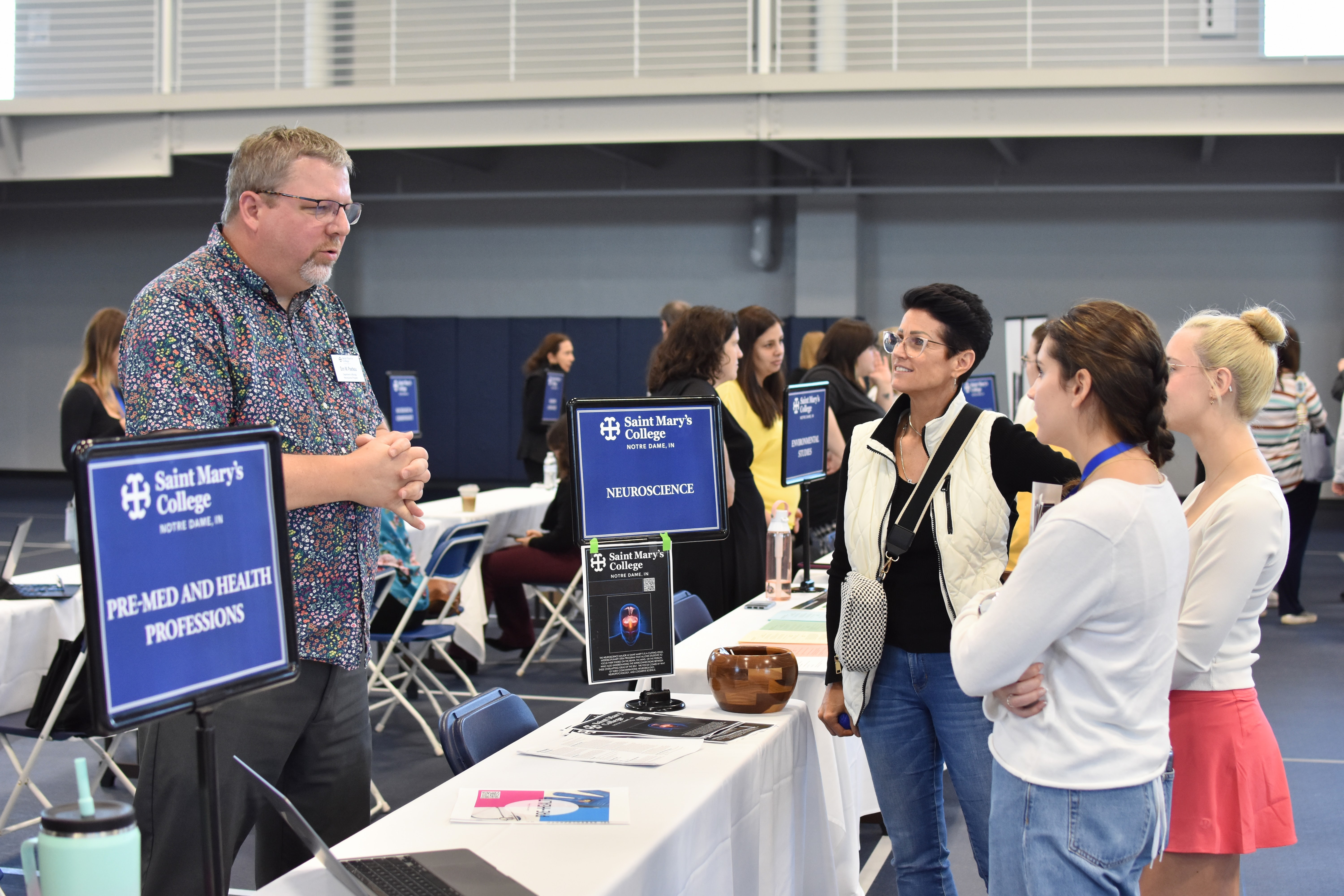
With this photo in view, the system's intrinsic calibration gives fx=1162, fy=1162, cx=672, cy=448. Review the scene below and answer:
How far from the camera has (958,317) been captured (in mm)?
2393

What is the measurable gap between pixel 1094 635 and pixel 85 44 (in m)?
10.8

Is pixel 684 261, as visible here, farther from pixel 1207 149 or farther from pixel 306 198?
pixel 306 198

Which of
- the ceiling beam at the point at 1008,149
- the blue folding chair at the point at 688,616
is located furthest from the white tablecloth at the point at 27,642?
the ceiling beam at the point at 1008,149

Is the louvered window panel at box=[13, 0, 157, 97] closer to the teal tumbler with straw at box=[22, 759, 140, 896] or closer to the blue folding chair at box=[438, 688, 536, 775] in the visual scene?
the blue folding chair at box=[438, 688, 536, 775]

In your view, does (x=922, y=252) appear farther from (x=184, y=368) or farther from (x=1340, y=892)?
(x=184, y=368)

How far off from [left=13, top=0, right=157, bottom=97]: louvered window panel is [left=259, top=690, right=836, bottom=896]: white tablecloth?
9.25 m

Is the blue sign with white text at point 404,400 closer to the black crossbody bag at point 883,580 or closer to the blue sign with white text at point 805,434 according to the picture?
the blue sign with white text at point 805,434

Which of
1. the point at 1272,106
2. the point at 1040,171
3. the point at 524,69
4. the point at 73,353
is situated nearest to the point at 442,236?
the point at 524,69

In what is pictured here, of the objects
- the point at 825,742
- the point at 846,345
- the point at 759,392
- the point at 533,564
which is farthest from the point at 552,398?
the point at 825,742

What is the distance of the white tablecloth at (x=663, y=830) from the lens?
5.37 ft

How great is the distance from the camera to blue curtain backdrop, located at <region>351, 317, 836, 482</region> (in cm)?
1251

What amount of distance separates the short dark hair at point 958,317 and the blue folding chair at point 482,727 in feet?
3.75

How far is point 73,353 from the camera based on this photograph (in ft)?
46.6

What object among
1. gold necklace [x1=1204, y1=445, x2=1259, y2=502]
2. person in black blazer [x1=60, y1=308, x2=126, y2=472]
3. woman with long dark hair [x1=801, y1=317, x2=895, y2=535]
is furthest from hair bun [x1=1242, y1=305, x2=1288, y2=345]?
person in black blazer [x1=60, y1=308, x2=126, y2=472]
